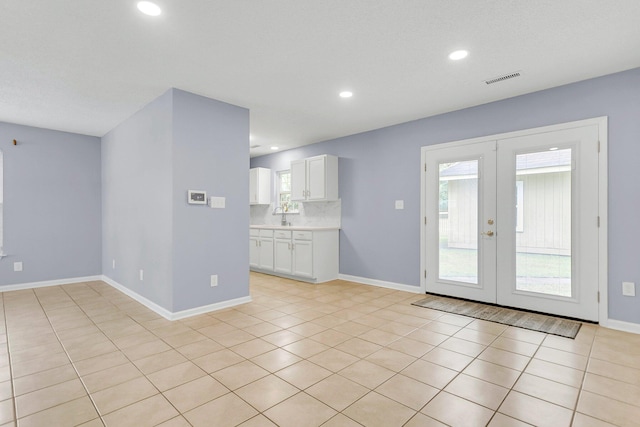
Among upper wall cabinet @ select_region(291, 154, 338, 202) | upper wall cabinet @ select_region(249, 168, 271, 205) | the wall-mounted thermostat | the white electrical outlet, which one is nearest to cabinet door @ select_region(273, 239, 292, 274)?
upper wall cabinet @ select_region(291, 154, 338, 202)

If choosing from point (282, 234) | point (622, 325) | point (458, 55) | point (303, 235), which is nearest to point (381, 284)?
point (303, 235)

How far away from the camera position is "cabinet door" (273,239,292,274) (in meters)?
5.64


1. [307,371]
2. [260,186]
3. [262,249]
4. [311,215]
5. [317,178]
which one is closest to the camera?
[307,371]

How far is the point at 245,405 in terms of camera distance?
1901mm

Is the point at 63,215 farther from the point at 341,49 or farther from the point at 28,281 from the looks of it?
the point at 341,49

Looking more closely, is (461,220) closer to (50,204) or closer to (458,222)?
(458,222)

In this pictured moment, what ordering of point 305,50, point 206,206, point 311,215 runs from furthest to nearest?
point 311,215, point 206,206, point 305,50

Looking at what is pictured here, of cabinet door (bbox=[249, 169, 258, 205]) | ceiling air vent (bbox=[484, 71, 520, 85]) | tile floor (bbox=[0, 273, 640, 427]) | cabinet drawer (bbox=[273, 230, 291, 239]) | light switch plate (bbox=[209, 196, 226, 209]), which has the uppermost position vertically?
ceiling air vent (bbox=[484, 71, 520, 85])

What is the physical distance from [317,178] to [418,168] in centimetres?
179

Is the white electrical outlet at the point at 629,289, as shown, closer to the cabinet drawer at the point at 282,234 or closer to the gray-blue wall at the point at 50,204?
the cabinet drawer at the point at 282,234

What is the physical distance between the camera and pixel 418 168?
4656 mm

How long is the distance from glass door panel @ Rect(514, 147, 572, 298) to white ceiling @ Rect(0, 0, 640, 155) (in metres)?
0.83

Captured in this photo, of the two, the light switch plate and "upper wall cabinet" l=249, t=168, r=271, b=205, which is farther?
"upper wall cabinet" l=249, t=168, r=271, b=205

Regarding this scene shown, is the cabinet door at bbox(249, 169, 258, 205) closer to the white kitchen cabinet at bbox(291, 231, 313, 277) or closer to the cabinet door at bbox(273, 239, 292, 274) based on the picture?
the cabinet door at bbox(273, 239, 292, 274)
